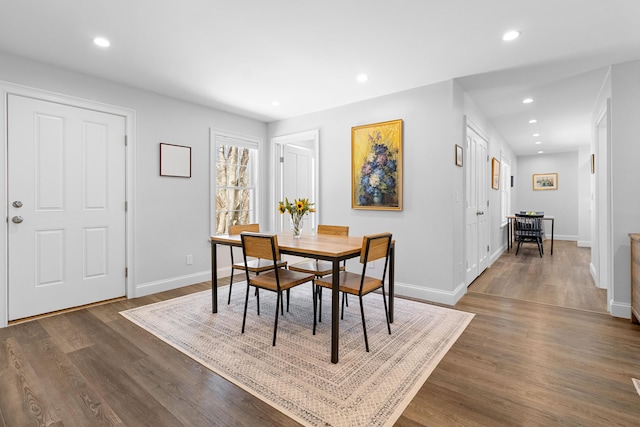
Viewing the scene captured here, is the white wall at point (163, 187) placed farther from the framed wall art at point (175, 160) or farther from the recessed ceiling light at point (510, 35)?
the recessed ceiling light at point (510, 35)

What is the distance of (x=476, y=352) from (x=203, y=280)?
11.1 ft

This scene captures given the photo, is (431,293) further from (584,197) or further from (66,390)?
(584,197)

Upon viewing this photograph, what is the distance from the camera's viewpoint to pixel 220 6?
2.09m

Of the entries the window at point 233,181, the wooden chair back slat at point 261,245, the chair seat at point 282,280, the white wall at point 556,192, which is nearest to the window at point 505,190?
the white wall at point 556,192

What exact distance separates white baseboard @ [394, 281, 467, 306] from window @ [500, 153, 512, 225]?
3.80 meters

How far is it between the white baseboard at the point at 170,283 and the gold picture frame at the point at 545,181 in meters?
9.09

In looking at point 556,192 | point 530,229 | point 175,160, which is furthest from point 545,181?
point 175,160

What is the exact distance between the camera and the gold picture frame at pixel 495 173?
5.45 metres

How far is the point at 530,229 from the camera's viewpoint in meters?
6.41

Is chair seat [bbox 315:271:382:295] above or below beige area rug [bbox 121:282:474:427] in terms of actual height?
above

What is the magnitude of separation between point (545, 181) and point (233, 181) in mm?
8603

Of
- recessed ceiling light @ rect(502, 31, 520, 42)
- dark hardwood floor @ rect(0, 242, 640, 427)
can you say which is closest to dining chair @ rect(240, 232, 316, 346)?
dark hardwood floor @ rect(0, 242, 640, 427)

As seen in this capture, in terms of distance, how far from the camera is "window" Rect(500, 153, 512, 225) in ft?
21.6

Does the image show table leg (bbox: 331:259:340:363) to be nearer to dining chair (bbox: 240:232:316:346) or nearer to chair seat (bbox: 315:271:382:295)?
chair seat (bbox: 315:271:382:295)
